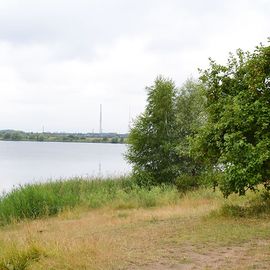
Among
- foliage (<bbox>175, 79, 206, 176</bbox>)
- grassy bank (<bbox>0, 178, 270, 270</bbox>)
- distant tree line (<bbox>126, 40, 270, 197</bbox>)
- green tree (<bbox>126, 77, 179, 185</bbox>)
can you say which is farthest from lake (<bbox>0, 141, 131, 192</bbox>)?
distant tree line (<bbox>126, 40, 270, 197</bbox>)

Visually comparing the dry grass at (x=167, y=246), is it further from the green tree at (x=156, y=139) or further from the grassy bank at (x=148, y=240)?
the green tree at (x=156, y=139)

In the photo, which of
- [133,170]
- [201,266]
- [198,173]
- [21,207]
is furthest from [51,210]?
[201,266]

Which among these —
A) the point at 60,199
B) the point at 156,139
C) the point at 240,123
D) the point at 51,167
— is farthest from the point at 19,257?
the point at 51,167

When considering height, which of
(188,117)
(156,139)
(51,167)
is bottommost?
(51,167)

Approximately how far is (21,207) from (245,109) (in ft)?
32.7

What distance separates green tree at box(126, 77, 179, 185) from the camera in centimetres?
2397

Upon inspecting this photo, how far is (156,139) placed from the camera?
24109 millimetres

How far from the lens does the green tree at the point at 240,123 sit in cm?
957

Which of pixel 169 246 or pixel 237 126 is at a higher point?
pixel 237 126

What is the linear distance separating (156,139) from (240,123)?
47.1ft

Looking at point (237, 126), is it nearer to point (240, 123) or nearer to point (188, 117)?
point (240, 123)

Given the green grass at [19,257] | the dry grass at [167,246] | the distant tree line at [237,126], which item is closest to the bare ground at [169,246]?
the dry grass at [167,246]

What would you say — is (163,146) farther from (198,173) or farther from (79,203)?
(79,203)

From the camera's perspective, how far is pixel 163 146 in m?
23.6
